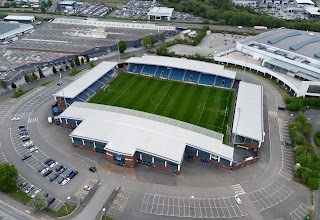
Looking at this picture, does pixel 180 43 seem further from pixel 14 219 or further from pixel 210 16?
pixel 14 219

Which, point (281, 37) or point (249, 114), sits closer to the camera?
point (249, 114)

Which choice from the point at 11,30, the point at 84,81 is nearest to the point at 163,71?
the point at 84,81

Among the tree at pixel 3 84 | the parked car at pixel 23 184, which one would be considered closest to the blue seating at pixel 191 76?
the parked car at pixel 23 184

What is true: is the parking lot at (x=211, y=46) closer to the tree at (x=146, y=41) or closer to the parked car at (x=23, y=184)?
the tree at (x=146, y=41)

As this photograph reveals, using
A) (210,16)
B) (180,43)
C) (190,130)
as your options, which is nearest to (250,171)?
(190,130)

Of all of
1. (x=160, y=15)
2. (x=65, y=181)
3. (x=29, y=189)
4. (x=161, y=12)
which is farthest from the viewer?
(x=161, y=12)

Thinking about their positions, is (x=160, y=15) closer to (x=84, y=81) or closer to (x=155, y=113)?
(x=84, y=81)

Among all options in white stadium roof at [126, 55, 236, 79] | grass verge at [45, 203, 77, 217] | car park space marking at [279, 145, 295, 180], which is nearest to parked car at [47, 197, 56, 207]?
grass verge at [45, 203, 77, 217]

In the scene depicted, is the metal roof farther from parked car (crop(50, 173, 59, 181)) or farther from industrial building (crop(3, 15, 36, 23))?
industrial building (crop(3, 15, 36, 23))
